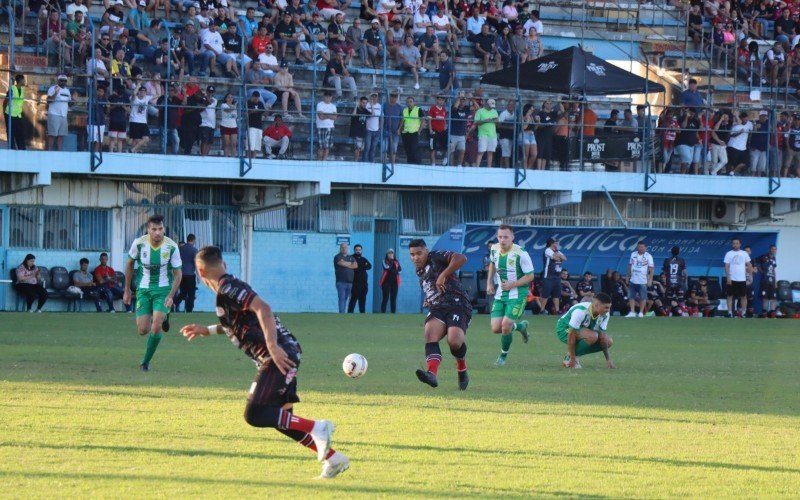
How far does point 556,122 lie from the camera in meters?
31.9

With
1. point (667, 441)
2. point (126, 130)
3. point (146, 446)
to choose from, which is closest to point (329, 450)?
point (146, 446)

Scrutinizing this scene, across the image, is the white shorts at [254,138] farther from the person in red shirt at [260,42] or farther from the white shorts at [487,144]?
the white shorts at [487,144]

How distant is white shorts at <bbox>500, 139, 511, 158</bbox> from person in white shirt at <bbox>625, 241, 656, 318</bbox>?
3826mm

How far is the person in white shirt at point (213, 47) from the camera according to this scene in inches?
1187

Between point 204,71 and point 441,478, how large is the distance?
22837 mm

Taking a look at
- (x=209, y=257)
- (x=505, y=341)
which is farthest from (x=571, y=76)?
(x=209, y=257)

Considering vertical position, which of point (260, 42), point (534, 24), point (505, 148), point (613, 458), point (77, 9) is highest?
point (534, 24)

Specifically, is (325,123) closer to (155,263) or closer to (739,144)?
(739,144)

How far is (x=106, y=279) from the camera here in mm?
29984

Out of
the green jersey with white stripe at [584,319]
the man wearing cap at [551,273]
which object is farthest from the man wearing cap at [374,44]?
the green jersey with white stripe at [584,319]

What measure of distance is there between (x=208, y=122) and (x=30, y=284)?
529 centimetres

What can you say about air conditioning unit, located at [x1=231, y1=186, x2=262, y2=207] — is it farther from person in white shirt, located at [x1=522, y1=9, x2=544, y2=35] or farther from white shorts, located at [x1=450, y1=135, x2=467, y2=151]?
person in white shirt, located at [x1=522, y1=9, x2=544, y2=35]

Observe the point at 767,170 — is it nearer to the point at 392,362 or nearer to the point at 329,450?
the point at 392,362

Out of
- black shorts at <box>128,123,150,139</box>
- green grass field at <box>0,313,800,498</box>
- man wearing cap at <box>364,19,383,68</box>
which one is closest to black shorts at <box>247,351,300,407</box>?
green grass field at <box>0,313,800,498</box>
